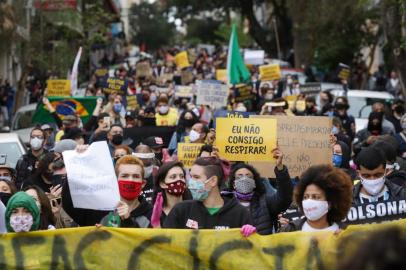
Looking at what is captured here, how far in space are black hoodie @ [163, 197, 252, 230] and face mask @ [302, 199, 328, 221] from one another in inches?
28.6

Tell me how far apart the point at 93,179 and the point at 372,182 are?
6.05 feet

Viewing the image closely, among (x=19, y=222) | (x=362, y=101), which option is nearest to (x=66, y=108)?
(x=362, y=101)

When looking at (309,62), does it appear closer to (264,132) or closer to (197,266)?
(264,132)

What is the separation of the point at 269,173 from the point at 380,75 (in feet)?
95.0

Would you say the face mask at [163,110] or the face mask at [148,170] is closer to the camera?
the face mask at [148,170]

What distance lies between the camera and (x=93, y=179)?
20.7 ft

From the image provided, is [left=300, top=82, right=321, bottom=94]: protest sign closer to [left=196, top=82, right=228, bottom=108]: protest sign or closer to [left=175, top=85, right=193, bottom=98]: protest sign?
[left=175, top=85, right=193, bottom=98]: protest sign

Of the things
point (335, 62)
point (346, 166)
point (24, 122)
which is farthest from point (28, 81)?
point (346, 166)

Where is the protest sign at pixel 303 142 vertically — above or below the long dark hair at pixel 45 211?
above

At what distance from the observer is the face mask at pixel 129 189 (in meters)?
6.70

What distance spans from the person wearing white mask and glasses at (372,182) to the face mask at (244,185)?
78 cm

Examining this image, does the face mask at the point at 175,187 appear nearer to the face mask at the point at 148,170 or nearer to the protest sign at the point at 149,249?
the protest sign at the point at 149,249

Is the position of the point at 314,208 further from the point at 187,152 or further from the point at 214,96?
the point at 214,96

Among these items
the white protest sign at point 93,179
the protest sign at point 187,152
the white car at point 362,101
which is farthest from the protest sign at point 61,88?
the white protest sign at point 93,179
